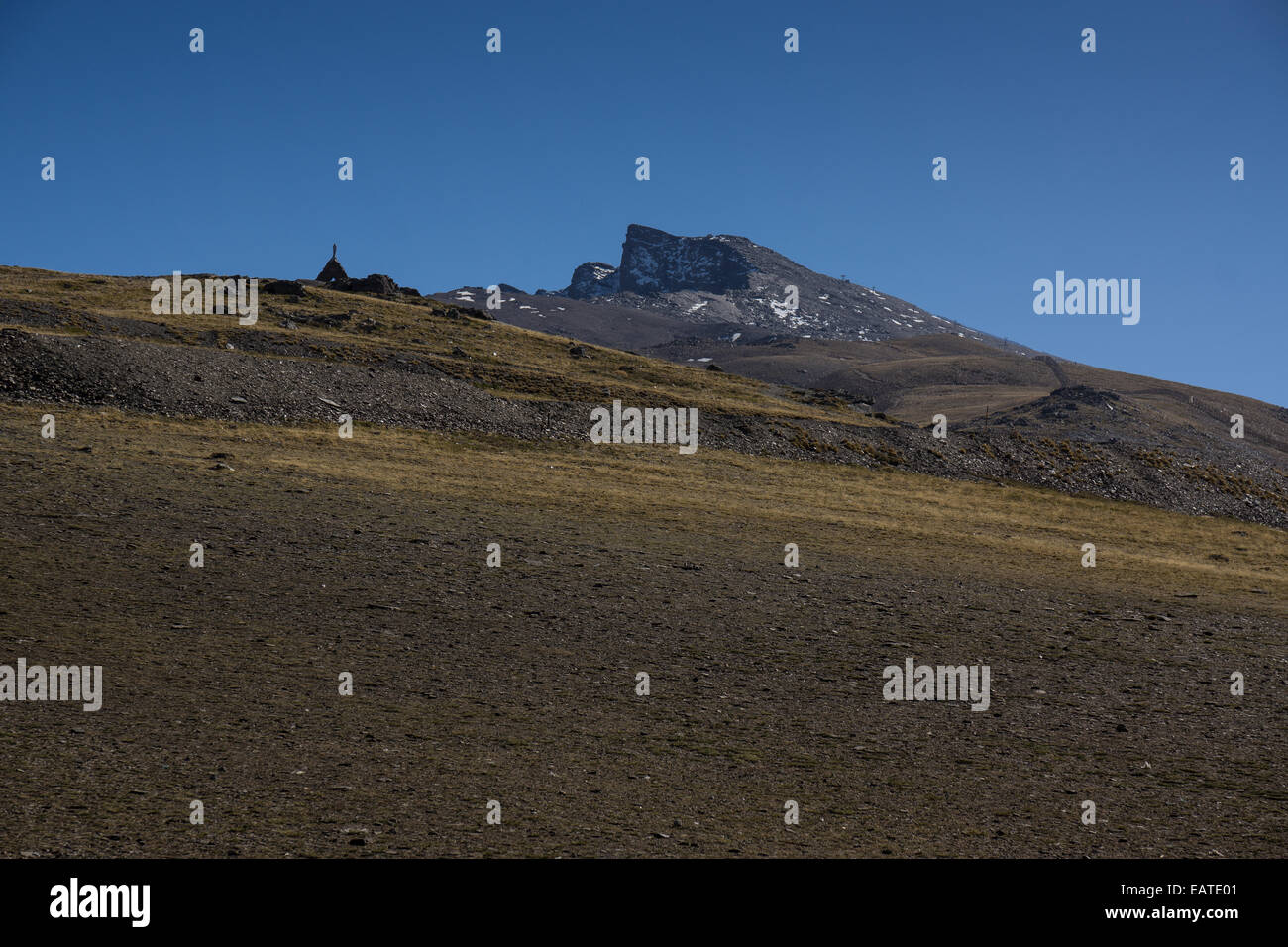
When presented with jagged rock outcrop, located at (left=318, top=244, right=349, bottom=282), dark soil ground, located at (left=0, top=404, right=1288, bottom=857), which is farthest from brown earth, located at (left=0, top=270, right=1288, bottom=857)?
jagged rock outcrop, located at (left=318, top=244, right=349, bottom=282)

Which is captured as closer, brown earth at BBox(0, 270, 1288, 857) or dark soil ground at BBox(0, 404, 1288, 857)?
dark soil ground at BBox(0, 404, 1288, 857)

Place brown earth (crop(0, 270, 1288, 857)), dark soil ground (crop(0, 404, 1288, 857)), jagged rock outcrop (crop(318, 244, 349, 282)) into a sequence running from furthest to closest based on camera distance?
jagged rock outcrop (crop(318, 244, 349, 282))
brown earth (crop(0, 270, 1288, 857))
dark soil ground (crop(0, 404, 1288, 857))

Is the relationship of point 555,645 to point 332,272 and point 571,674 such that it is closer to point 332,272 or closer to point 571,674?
point 571,674

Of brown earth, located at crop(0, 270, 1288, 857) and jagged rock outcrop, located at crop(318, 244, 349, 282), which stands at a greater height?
jagged rock outcrop, located at crop(318, 244, 349, 282)

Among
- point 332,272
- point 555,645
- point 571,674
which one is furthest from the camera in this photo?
point 332,272

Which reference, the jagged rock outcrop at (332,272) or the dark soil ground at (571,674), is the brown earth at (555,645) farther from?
the jagged rock outcrop at (332,272)

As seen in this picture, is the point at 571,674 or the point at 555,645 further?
the point at 555,645

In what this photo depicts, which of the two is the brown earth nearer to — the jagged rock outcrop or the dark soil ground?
the dark soil ground

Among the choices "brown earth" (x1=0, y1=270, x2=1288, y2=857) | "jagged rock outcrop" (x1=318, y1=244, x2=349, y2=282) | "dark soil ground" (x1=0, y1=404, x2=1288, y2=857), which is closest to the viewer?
"dark soil ground" (x1=0, y1=404, x2=1288, y2=857)

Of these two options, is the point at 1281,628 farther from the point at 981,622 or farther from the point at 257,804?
the point at 257,804

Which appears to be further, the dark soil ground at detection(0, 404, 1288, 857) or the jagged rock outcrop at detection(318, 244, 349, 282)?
the jagged rock outcrop at detection(318, 244, 349, 282)

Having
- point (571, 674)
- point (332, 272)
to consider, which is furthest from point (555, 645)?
point (332, 272)
